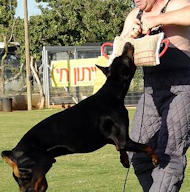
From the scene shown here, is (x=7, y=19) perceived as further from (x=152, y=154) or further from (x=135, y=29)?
(x=152, y=154)

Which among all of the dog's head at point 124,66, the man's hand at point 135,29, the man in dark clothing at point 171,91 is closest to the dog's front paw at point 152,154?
the man in dark clothing at point 171,91

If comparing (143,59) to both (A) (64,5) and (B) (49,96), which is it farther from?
(A) (64,5)

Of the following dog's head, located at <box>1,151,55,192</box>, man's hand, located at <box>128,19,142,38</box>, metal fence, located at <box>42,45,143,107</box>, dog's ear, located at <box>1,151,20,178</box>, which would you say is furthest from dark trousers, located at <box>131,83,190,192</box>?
metal fence, located at <box>42,45,143,107</box>

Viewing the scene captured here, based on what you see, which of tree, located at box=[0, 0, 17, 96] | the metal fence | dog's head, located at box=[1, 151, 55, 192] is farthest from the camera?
tree, located at box=[0, 0, 17, 96]

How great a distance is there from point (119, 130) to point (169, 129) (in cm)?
46

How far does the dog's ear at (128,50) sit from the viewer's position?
16.4ft

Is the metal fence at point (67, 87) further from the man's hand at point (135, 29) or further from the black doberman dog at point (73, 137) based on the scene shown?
the black doberman dog at point (73, 137)

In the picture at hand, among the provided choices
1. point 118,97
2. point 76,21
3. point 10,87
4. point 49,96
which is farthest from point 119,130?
point 76,21

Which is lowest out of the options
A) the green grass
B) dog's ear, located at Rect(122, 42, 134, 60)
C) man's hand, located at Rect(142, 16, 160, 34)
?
the green grass

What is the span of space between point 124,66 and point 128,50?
0.14 meters

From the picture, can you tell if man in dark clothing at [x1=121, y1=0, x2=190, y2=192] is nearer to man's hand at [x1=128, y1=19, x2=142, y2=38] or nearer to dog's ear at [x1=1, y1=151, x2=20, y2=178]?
man's hand at [x1=128, y1=19, x2=142, y2=38]

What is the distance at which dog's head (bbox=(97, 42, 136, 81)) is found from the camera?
5.04 metres

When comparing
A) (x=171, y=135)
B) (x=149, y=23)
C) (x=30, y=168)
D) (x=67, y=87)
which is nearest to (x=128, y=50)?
(x=149, y=23)

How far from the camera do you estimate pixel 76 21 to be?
30891 millimetres
